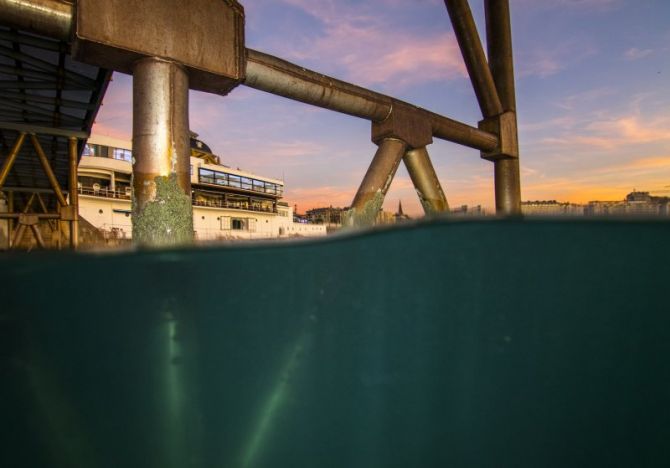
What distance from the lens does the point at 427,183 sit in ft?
23.5

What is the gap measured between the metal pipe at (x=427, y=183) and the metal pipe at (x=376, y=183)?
71cm

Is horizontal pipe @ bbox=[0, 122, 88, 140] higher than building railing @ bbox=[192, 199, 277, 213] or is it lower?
lower

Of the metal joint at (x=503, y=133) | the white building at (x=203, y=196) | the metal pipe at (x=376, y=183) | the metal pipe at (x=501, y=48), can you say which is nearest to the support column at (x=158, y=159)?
the metal pipe at (x=376, y=183)

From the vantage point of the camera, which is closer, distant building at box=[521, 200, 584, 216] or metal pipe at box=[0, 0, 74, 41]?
metal pipe at box=[0, 0, 74, 41]

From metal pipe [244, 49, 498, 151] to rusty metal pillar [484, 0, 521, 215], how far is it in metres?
3.53

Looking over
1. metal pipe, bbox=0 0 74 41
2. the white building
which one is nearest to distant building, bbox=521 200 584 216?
metal pipe, bbox=0 0 74 41

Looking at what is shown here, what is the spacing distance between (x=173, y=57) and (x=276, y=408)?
7.98 meters

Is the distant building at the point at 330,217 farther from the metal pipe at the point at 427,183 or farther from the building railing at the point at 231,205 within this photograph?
the building railing at the point at 231,205

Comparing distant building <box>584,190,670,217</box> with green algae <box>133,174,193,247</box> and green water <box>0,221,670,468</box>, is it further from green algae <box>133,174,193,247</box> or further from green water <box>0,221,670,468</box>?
green algae <box>133,174,193,247</box>

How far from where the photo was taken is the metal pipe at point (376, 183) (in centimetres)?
594

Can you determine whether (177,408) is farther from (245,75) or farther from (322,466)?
(322,466)

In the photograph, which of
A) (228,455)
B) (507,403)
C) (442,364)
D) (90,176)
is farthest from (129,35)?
(90,176)

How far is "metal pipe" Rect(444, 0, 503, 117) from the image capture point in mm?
7930

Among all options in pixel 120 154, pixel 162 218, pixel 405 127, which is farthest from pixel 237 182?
pixel 162 218
